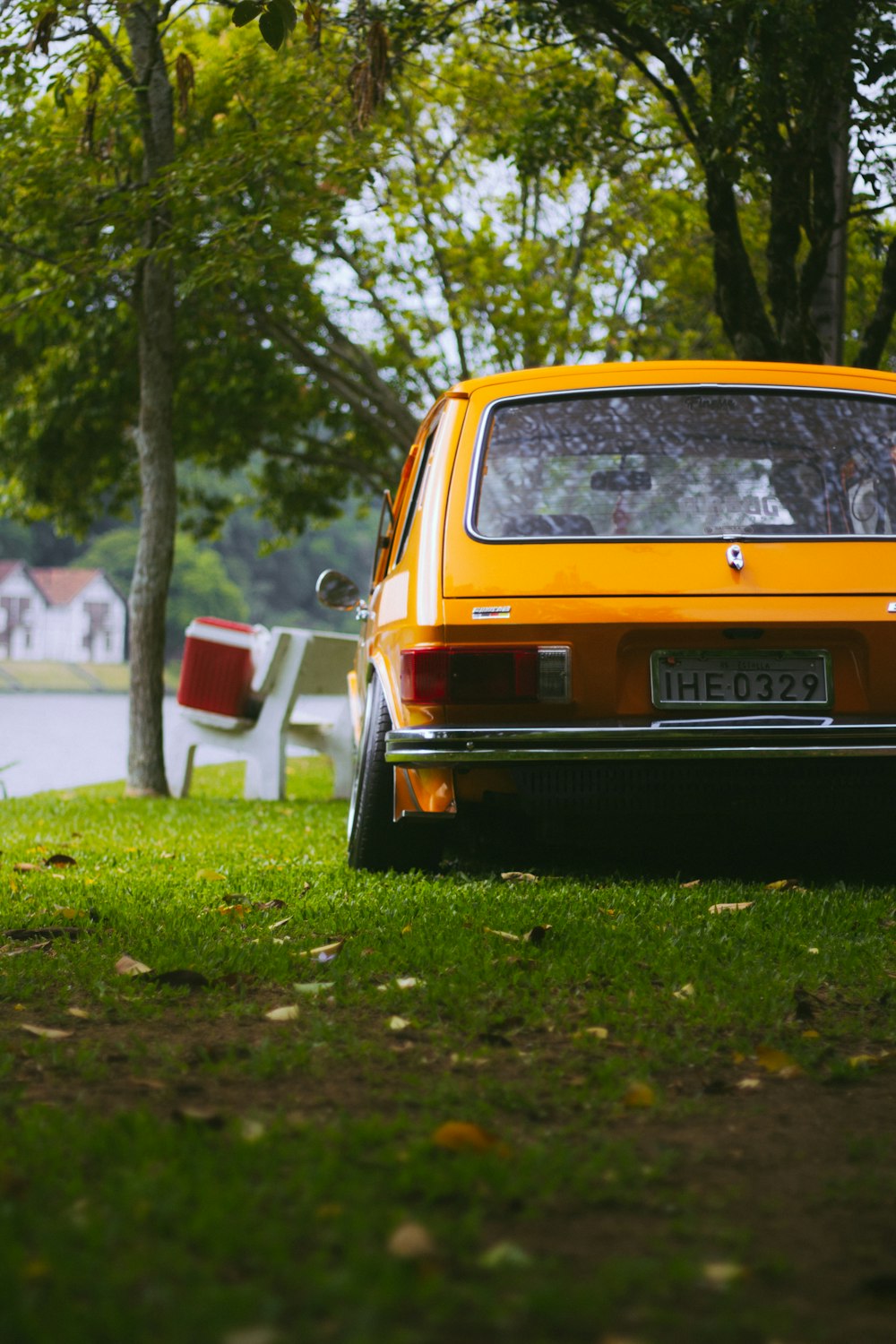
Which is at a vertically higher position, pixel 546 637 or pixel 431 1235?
pixel 546 637

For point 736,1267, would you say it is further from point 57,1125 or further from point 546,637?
point 546,637

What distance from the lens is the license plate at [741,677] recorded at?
15.9 ft

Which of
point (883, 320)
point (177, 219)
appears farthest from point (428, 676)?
point (177, 219)

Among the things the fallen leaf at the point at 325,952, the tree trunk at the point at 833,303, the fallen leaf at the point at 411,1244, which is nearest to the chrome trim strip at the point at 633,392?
the fallen leaf at the point at 325,952

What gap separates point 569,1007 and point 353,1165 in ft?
4.08

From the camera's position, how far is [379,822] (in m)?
5.48

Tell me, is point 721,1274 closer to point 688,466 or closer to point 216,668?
point 688,466

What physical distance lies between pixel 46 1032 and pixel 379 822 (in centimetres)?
230

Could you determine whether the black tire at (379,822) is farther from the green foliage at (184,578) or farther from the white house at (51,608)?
the green foliage at (184,578)

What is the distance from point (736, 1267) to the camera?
6.56ft

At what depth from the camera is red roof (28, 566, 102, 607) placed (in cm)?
7088

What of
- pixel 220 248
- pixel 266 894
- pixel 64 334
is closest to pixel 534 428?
pixel 266 894

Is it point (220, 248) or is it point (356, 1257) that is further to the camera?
point (220, 248)

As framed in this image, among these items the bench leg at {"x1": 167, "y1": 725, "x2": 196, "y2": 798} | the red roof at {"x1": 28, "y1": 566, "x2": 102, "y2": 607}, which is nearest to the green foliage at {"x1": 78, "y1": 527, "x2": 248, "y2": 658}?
the red roof at {"x1": 28, "y1": 566, "x2": 102, "y2": 607}
